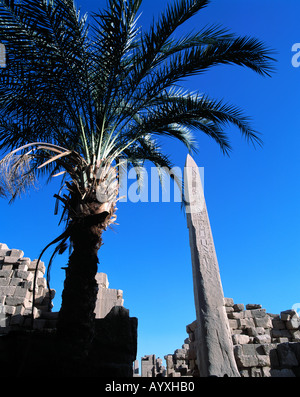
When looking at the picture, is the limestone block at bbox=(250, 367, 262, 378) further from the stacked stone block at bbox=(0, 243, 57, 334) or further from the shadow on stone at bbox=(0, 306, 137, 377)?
the stacked stone block at bbox=(0, 243, 57, 334)

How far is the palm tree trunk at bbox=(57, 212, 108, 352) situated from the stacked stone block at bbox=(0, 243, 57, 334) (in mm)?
2540

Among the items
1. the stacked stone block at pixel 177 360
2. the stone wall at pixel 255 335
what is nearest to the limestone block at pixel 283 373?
the stone wall at pixel 255 335

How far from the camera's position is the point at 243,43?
4.58 m

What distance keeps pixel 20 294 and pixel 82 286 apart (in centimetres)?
401

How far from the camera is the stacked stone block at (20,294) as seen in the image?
6.01 m

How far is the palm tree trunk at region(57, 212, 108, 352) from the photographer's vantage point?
3.19 m

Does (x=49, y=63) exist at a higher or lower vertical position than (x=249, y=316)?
higher

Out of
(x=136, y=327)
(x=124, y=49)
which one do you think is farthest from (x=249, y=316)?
(x=124, y=49)

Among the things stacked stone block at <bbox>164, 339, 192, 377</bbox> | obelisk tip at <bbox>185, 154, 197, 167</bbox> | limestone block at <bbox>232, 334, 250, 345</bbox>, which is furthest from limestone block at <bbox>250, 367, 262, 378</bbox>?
stacked stone block at <bbox>164, 339, 192, 377</bbox>

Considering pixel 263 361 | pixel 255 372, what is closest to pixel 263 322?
pixel 263 361

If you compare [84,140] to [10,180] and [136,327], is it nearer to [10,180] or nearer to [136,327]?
[10,180]

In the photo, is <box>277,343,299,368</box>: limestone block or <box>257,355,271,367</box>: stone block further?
<box>257,355,271,367</box>: stone block

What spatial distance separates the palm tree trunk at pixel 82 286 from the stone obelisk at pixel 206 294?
103 inches

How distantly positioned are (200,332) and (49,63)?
5044 mm
